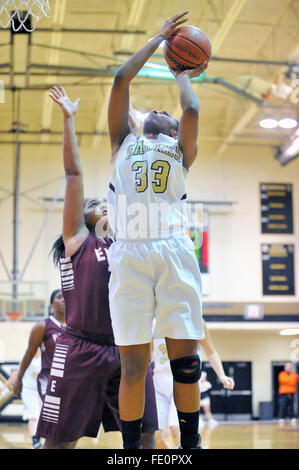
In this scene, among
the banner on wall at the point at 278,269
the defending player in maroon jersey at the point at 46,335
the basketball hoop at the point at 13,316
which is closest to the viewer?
→ the defending player in maroon jersey at the point at 46,335

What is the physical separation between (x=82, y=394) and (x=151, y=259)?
1020mm

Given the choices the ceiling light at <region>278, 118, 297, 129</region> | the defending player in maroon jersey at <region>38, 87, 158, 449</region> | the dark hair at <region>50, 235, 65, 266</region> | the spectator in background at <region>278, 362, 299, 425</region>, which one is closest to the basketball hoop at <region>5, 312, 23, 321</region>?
the spectator in background at <region>278, 362, 299, 425</region>

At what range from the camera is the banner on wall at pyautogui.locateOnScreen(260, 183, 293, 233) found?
18422 mm

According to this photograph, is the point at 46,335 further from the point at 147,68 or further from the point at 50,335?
the point at 147,68

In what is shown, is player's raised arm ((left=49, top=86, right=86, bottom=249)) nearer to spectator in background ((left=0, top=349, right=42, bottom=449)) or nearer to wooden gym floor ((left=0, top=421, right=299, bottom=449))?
wooden gym floor ((left=0, top=421, right=299, bottom=449))

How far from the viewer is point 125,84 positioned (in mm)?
3170

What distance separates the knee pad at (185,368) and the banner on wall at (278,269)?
15.3 metres

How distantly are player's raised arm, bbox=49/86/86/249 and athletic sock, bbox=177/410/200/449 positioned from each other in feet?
4.05

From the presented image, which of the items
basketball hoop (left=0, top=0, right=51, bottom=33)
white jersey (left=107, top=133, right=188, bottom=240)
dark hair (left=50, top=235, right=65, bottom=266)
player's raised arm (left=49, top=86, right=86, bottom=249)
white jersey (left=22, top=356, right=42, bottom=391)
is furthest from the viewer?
white jersey (left=22, top=356, right=42, bottom=391)

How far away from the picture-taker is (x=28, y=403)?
8703 mm

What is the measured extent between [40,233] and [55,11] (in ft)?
22.9

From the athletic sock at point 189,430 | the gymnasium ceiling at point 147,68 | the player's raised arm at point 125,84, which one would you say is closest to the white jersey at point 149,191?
the player's raised arm at point 125,84

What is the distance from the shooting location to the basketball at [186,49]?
3.28 m

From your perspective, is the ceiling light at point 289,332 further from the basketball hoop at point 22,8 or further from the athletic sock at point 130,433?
the athletic sock at point 130,433
